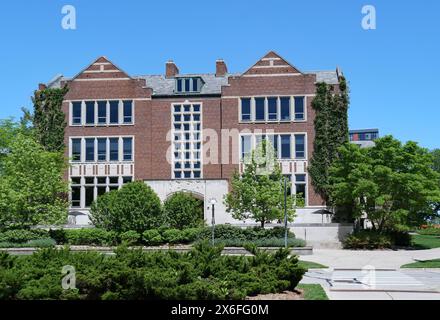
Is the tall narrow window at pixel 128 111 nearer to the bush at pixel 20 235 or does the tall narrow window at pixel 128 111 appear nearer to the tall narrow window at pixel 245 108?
the tall narrow window at pixel 245 108

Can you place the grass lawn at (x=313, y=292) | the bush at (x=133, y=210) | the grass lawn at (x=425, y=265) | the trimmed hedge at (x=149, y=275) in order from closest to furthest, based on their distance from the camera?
the trimmed hedge at (x=149, y=275) < the grass lawn at (x=313, y=292) < the grass lawn at (x=425, y=265) < the bush at (x=133, y=210)

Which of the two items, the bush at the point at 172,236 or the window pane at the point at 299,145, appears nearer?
the bush at the point at 172,236

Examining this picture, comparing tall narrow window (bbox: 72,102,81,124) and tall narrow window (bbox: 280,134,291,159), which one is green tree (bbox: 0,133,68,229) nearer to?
tall narrow window (bbox: 72,102,81,124)

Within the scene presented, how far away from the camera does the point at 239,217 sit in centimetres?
3888

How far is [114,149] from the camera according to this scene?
161ft

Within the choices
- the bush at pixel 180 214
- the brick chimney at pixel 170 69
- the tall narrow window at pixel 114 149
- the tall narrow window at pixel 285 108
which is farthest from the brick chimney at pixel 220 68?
the bush at pixel 180 214

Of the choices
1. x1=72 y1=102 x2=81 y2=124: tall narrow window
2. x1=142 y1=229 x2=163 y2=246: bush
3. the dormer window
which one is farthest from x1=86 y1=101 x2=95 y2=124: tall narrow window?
x1=142 y1=229 x2=163 y2=246: bush

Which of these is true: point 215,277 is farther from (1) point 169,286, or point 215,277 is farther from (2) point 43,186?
(2) point 43,186

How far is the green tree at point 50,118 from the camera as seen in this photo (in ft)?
160

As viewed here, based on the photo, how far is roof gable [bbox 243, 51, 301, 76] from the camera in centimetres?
4822

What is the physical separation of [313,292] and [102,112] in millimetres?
36283

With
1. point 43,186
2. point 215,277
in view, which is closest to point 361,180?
point 43,186

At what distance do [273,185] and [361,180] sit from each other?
20.0 ft

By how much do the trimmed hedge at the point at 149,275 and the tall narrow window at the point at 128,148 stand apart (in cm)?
3248
